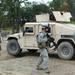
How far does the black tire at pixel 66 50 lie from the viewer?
16.6m

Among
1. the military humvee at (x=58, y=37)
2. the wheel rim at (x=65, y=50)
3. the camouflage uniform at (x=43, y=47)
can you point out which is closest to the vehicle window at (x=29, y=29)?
the military humvee at (x=58, y=37)

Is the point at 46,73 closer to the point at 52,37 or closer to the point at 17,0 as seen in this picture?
the point at 52,37

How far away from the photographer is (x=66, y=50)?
16.9 metres

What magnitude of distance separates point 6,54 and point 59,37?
385 cm

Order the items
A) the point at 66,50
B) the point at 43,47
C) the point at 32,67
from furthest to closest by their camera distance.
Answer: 1. the point at 66,50
2. the point at 32,67
3. the point at 43,47

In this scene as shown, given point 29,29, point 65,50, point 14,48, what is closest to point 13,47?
point 14,48

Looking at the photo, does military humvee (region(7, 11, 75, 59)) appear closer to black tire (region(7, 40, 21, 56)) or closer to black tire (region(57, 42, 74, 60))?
black tire (region(57, 42, 74, 60))

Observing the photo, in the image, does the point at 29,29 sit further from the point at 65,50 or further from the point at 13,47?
the point at 65,50

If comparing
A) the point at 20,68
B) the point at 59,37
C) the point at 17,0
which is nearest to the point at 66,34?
the point at 59,37

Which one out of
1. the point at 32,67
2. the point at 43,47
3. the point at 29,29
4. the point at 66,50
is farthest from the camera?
the point at 29,29

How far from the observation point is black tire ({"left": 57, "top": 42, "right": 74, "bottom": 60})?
16.6m

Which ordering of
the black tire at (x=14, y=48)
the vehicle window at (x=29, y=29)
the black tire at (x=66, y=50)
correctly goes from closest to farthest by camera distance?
the black tire at (x=66, y=50) → the vehicle window at (x=29, y=29) → the black tire at (x=14, y=48)

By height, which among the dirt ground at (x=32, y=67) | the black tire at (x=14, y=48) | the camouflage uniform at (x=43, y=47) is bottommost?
the dirt ground at (x=32, y=67)

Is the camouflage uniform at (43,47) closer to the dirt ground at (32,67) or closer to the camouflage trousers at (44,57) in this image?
the camouflage trousers at (44,57)
